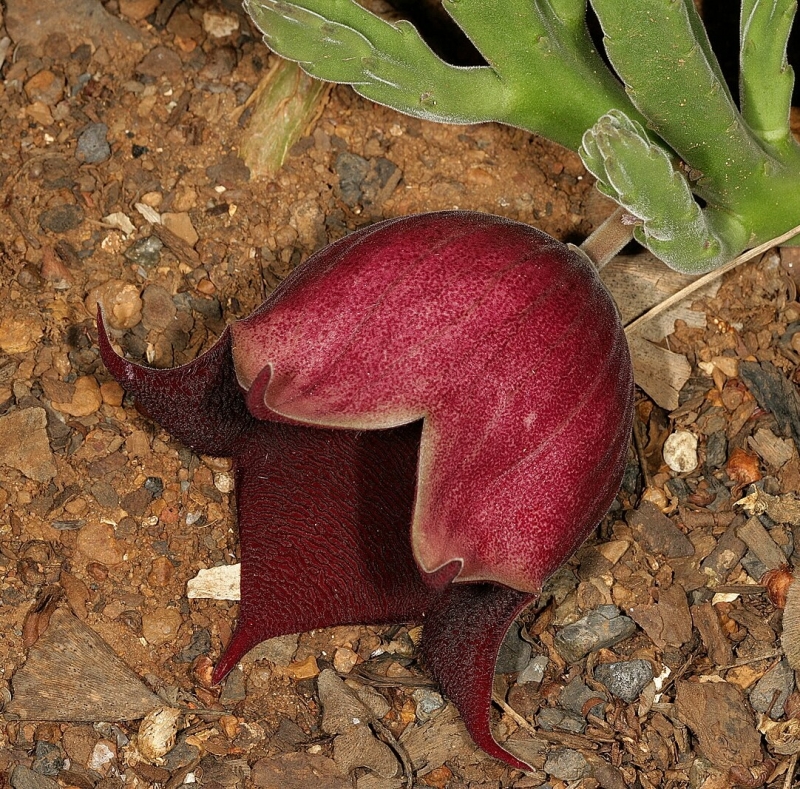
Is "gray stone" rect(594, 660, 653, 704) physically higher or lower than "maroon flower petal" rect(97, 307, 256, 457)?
lower

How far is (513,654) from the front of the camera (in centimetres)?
123

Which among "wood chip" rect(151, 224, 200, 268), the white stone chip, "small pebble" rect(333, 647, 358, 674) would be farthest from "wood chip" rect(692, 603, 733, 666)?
"wood chip" rect(151, 224, 200, 268)

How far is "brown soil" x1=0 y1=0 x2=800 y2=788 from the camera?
1194 mm

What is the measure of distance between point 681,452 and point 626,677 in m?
0.31

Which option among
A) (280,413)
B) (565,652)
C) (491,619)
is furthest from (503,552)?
(565,652)

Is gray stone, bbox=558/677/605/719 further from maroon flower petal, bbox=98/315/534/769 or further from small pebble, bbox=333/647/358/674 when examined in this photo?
small pebble, bbox=333/647/358/674

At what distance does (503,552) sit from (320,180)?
0.76 meters

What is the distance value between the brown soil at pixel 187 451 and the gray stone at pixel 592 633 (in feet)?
0.04

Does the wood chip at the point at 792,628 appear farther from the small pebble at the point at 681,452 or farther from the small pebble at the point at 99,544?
the small pebble at the point at 99,544

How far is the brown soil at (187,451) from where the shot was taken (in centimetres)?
119

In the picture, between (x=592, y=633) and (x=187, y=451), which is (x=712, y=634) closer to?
(x=592, y=633)

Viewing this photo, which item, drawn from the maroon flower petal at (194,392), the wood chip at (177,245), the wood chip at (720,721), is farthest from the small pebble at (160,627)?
the wood chip at (720,721)

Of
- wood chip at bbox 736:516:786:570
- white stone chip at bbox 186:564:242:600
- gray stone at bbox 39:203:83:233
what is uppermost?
gray stone at bbox 39:203:83:233

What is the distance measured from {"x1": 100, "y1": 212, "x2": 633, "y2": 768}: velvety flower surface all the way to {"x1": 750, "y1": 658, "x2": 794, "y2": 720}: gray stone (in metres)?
0.35
